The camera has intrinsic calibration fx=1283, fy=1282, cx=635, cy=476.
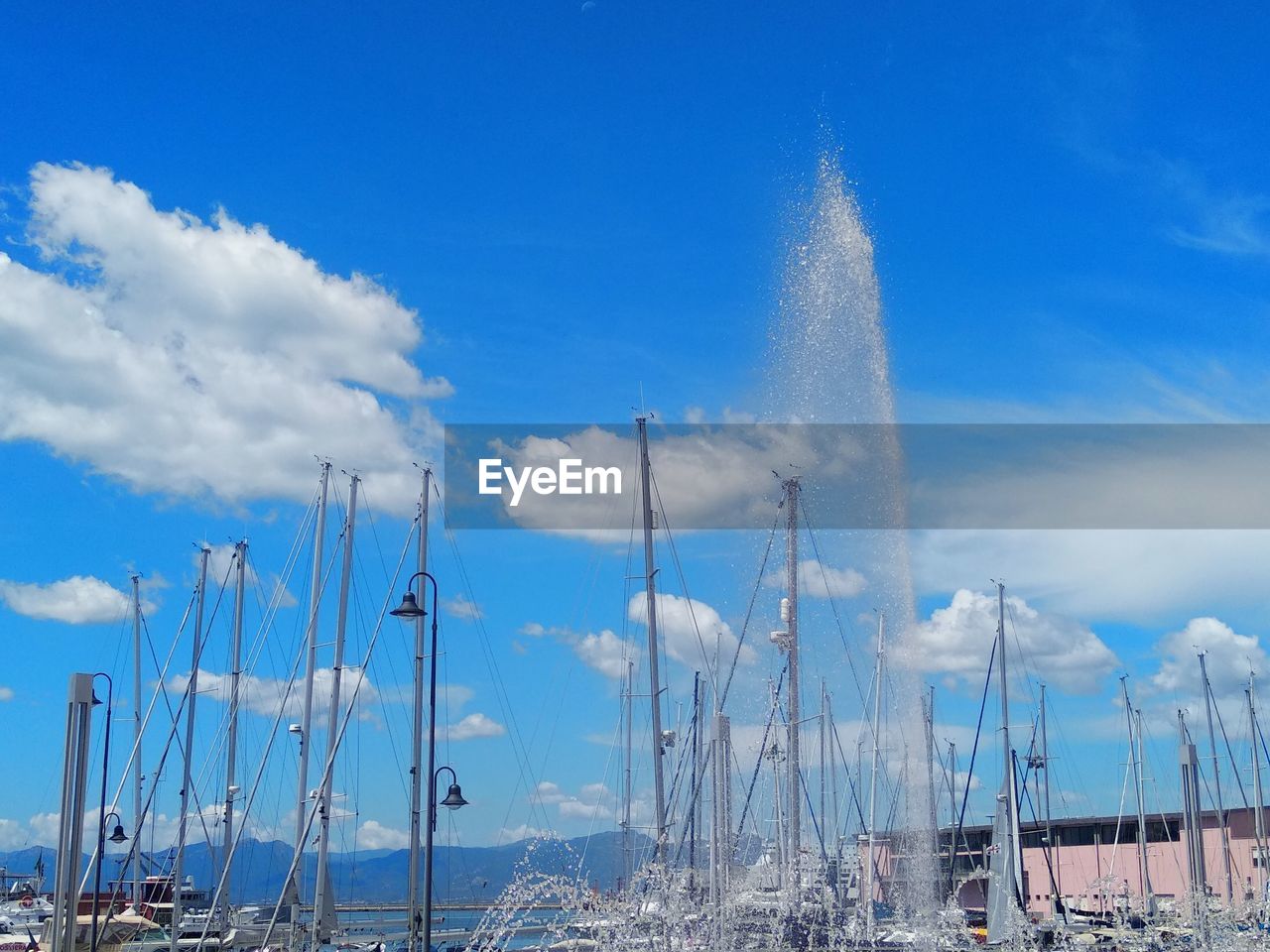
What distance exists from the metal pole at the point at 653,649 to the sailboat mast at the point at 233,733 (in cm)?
1410

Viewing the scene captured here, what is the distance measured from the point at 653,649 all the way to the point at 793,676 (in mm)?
5913

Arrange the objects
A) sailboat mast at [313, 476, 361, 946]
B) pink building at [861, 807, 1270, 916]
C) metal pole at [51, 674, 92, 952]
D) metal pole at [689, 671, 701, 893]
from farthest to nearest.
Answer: pink building at [861, 807, 1270, 916] < metal pole at [689, 671, 701, 893] < sailboat mast at [313, 476, 361, 946] < metal pole at [51, 674, 92, 952]

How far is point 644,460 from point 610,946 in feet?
40.5

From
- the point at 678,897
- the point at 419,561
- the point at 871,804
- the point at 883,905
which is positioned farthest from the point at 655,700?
the point at 883,905

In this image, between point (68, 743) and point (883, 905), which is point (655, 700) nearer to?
point (68, 743)

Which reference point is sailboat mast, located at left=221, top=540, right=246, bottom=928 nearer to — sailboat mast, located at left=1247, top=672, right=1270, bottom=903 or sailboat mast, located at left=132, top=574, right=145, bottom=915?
sailboat mast, located at left=132, top=574, right=145, bottom=915

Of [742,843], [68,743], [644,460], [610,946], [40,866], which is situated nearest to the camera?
[68,743]

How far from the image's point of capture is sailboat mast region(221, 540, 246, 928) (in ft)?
129

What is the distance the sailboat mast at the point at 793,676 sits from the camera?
3650 centimetres

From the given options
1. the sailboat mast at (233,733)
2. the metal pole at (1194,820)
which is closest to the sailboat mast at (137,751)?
the sailboat mast at (233,733)

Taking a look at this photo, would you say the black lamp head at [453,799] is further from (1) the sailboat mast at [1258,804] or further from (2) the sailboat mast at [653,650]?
(1) the sailboat mast at [1258,804]

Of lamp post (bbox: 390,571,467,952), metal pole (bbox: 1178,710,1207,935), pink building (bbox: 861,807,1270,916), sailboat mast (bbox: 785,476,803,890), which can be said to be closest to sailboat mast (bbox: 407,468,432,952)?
lamp post (bbox: 390,571,467,952)

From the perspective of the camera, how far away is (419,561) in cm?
3303

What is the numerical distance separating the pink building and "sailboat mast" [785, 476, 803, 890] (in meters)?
28.9
